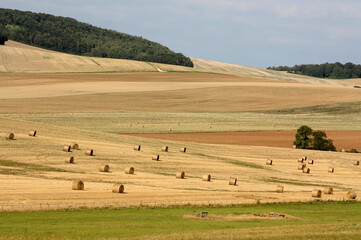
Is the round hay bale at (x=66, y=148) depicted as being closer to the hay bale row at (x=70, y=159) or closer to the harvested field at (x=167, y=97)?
the hay bale row at (x=70, y=159)

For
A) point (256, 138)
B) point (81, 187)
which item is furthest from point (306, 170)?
point (81, 187)

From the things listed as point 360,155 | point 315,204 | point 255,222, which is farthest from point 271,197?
point 360,155

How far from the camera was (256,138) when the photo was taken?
7806 cm

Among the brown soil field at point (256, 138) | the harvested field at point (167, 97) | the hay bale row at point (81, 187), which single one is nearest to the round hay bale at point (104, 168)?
the hay bale row at point (81, 187)

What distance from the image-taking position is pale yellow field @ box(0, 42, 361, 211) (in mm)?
35812

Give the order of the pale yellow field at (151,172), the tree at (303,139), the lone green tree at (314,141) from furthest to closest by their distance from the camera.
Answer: the tree at (303,139) < the lone green tree at (314,141) < the pale yellow field at (151,172)

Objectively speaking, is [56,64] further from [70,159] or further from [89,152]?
[70,159]

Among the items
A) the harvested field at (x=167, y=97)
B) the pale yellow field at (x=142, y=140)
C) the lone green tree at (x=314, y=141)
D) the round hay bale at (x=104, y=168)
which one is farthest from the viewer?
the harvested field at (x=167, y=97)

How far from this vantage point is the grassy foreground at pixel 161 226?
76.0 feet

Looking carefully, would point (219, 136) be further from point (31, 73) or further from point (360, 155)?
point (31, 73)

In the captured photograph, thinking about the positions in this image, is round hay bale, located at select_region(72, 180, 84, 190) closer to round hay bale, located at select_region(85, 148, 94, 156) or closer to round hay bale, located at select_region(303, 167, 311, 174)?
round hay bale, located at select_region(85, 148, 94, 156)

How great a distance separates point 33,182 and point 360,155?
4388 cm

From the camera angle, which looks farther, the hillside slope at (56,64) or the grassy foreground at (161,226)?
the hillside slope at (56,64)

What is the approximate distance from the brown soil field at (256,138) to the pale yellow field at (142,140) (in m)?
4.46
